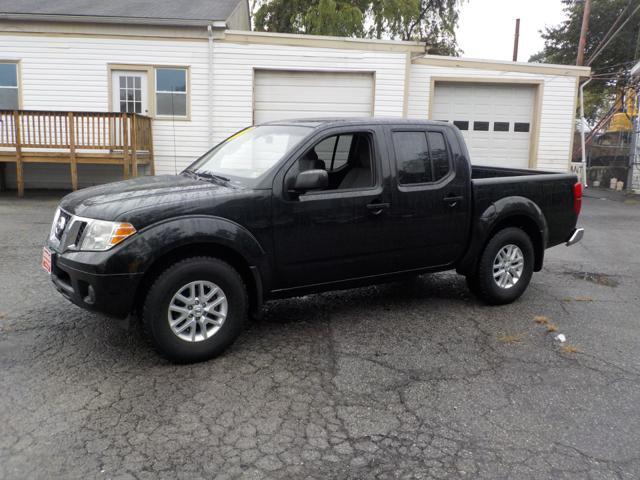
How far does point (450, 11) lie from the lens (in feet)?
101

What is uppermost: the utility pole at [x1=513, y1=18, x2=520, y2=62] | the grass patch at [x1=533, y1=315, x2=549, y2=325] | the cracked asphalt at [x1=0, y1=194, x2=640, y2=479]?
the utility pole at [x1=513, y1=18, x2=520, y2=62]

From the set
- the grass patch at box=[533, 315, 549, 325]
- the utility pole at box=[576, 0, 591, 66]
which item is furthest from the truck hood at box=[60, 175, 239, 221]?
the utility pole at box=[576, 0, 591, 66]

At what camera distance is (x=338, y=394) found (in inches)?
149

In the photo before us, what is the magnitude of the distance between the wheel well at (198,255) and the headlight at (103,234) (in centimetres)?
28

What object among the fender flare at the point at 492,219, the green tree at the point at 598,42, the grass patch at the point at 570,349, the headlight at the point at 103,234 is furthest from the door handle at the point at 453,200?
the green tree at the point at 598,42

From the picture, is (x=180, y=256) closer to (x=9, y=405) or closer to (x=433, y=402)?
(x=9, y=405)

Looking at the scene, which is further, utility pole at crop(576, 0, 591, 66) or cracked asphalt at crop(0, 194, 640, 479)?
utility pole at crop(576, 0, 591, 66)

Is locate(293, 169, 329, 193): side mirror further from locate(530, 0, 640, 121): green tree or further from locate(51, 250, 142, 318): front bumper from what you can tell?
locate(530, 0, 640, 121): green tree

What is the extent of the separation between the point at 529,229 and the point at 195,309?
358 cm

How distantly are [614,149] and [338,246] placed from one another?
67.9 feet

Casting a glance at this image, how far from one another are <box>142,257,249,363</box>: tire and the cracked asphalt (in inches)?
6.0

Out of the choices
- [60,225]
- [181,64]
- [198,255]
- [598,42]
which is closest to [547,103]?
[181,64]

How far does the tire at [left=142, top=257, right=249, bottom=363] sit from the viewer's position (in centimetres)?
399

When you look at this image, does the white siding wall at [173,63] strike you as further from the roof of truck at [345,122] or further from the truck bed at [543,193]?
the roof of truck at [345,122]
